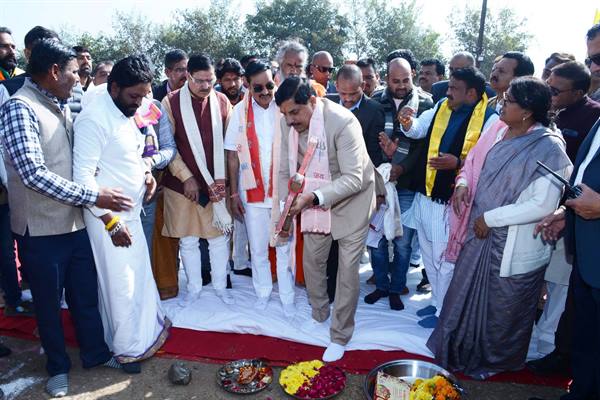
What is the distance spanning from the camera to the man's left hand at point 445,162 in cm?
348

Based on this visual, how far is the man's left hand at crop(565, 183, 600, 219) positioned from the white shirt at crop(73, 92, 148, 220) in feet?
8.78

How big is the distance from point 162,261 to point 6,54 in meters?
2.63

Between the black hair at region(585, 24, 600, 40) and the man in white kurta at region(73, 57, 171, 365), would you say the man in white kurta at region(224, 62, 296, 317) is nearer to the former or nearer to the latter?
the man in white kurta at region(73, 57, 171, 365)

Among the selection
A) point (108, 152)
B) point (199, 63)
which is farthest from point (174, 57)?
point (108, 152)

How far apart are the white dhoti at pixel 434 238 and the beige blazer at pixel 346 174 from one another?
581 mm

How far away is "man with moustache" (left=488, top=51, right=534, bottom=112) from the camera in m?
3.86

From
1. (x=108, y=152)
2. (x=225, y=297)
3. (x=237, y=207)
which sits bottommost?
(x=225, y=297)

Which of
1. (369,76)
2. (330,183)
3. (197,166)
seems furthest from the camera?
(369,76)

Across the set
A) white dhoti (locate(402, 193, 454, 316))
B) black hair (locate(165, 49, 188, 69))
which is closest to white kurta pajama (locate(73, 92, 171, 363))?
black hair (locate(165, 49, 188, 69))

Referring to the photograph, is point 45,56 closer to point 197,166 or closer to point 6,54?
point 197,166

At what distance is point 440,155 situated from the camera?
3.54 m

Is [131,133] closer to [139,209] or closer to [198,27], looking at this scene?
[139,209]

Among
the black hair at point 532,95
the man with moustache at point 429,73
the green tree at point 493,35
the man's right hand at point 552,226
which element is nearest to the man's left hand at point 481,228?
the man's right hand at point 552,226

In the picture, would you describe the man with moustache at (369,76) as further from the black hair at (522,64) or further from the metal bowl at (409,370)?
the metal bowl at (409,370)
